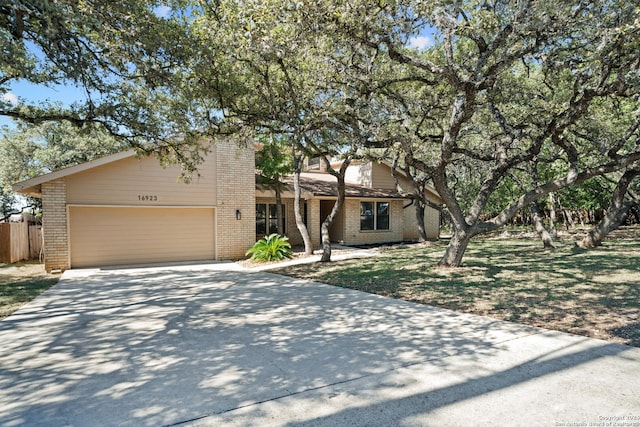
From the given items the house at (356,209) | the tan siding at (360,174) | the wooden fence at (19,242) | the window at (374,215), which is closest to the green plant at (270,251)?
the house at (356,209)

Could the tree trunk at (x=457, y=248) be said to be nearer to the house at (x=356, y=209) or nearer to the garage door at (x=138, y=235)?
the house at (x=356, y=209)

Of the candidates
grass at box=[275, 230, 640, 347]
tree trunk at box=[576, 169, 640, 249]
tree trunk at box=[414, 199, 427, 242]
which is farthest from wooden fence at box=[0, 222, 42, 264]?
tree trunk at box=[576, 169, 640, 249]

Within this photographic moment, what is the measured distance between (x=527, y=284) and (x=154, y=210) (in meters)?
12.0

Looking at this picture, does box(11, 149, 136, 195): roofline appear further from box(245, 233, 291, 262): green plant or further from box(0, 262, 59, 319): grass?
box(245, 233, 291, 262): green plant

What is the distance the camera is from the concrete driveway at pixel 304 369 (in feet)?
10.1

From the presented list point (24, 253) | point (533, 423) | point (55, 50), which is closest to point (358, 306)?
point (533, 423)

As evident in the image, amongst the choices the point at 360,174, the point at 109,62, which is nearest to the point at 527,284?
the point at 109,62

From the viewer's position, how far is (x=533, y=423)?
9.36 ft

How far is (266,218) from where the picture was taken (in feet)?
55.8

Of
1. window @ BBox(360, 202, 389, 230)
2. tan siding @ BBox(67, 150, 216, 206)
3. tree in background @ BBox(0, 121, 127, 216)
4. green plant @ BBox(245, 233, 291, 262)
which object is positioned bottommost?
green plant @ BBox(245, 233, 291, 262)

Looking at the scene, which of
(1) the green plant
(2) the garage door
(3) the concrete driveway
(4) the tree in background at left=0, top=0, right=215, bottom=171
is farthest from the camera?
(1) the green plant

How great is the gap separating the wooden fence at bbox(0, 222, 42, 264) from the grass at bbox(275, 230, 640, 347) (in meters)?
11.5

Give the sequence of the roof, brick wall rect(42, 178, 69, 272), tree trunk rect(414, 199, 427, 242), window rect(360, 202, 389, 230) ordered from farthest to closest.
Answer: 1. window rect(360, 202, 389, 230)
2. tree trunk rect(414, 199, 427, 242)
3. the roof
4. brick wall rect(42, 178, 69, 272)

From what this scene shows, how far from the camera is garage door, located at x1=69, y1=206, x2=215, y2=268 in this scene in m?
12.5
